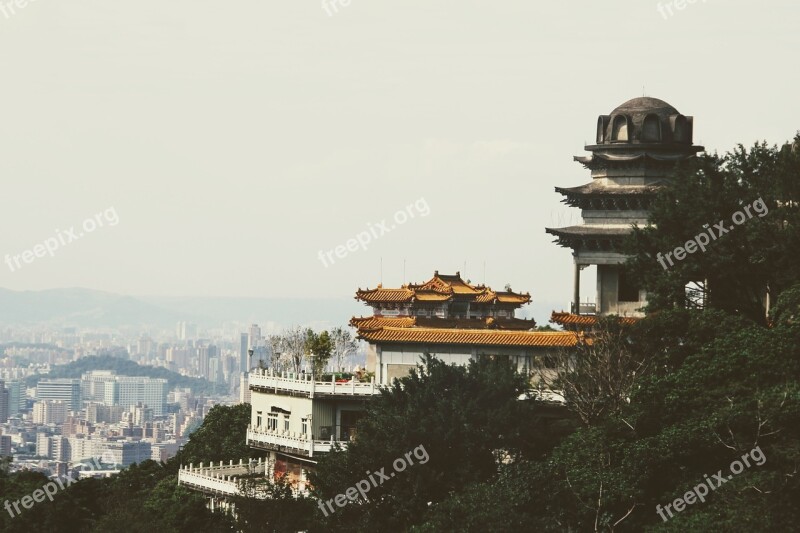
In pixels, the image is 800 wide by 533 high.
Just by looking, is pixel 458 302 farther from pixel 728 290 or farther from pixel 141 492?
pixel 728 290

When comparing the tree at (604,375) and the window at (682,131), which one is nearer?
the tree at (604,375)

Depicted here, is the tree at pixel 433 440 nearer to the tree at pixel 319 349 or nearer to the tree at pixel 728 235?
the tree at pixel 728 235

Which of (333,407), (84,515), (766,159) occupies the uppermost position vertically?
(766,159)

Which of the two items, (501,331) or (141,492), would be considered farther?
(141,492)

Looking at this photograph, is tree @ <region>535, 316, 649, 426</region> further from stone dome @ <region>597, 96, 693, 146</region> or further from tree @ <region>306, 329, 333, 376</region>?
tree @ <region>306, 329, 333, 376</region>

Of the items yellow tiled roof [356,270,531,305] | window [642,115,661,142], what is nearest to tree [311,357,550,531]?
window [642,115,661,142]

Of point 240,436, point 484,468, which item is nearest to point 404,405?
point 484,468

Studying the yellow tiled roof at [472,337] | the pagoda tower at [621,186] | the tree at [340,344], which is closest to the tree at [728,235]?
the yellow tiled roof at [472,337]

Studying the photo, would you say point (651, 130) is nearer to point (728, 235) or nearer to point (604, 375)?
point (728, 235)
